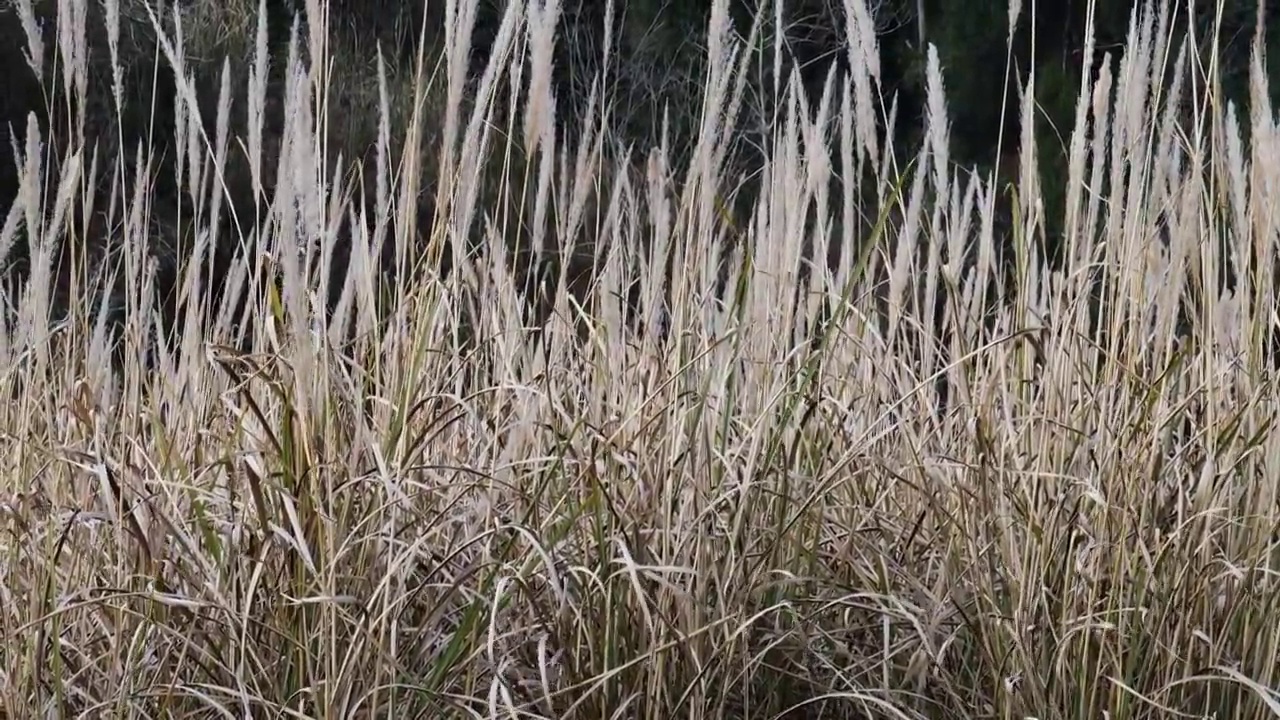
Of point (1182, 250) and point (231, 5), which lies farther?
point (231, 5)

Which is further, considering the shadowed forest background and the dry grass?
the shadowed forest background

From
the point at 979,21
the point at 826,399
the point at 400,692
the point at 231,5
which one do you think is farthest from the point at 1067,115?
the point at 400,692

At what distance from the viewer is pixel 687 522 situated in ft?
4.57

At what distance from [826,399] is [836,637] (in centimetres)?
31

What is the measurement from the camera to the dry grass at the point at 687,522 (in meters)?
1.29

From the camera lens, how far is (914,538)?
159 cm

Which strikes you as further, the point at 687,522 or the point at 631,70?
the point at 631,70

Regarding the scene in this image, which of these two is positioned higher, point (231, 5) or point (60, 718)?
point (231, 5)

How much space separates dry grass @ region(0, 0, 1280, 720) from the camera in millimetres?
1287

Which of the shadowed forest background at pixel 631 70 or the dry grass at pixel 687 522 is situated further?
the shadowed forest background at pixel 631 70

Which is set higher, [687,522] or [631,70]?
[631,70]

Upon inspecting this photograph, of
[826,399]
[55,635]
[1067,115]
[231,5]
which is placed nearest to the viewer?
[55,635]

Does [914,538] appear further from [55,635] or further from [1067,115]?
[1067,115]

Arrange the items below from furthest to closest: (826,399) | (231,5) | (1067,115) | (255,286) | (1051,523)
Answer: (231,5) → (1067,115) → (826,399) → (255,286) → (1051,523)
